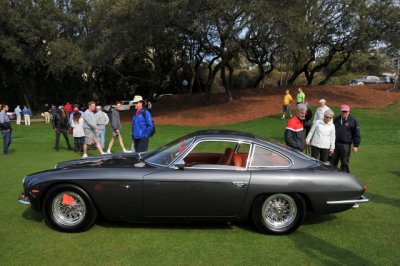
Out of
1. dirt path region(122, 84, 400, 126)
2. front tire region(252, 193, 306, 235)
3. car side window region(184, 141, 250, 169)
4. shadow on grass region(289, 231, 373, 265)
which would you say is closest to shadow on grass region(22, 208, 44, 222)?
car side window region(184, 141, 250, 169)

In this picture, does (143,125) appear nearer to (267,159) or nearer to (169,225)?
(169,225)

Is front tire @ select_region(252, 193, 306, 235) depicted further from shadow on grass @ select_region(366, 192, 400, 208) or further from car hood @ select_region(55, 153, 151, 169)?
shadow on grass @ select_region(366, 192, 400, 208)

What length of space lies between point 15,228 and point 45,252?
3.63 ft

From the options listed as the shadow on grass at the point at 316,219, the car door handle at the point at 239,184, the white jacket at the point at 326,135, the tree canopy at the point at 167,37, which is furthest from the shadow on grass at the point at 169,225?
the tree canopy at the point at 167,37

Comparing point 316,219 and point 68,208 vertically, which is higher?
point 68,208

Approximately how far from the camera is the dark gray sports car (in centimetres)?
532

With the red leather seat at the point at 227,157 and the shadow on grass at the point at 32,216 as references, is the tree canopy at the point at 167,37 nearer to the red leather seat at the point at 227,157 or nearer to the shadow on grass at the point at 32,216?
the red leather seat at the point at 227,157

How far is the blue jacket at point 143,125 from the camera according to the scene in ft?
29.1

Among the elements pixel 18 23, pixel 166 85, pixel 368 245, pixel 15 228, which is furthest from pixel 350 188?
pixel 166 85

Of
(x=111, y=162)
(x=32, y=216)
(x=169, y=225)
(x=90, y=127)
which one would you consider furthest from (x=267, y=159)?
(x=90, y=127)

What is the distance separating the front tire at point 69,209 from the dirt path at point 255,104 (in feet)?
59.0

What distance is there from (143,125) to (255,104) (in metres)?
18.4

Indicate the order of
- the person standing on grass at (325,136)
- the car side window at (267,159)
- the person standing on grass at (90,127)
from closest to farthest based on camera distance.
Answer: the car side window at (267,159) < the person standing on grass at (325,136) < the person standing on grass at (90,127)

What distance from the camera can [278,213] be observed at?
5.56 m
